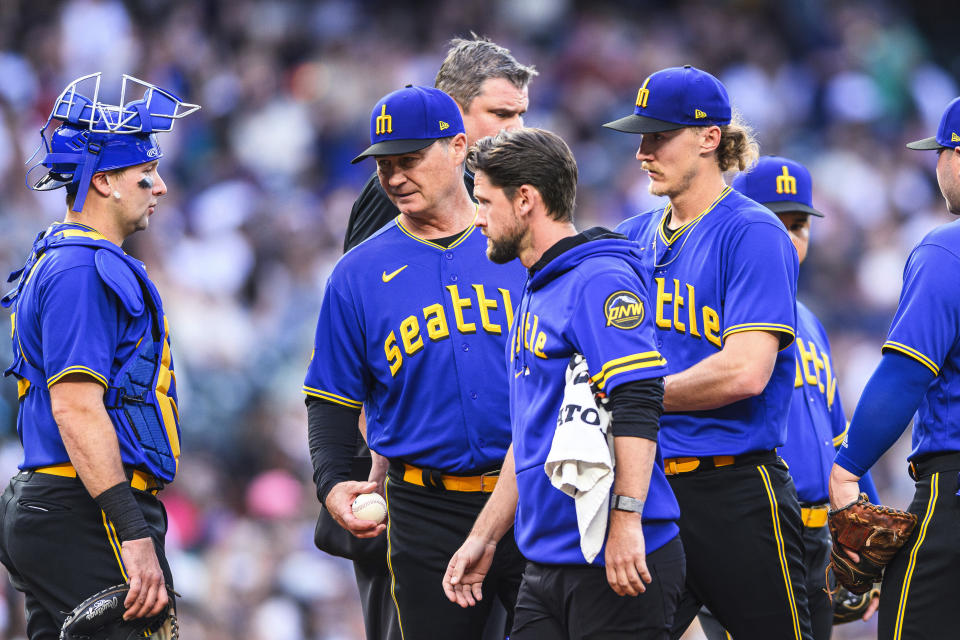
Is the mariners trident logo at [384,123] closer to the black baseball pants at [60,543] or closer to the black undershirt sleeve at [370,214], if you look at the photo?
the black undershirt sleeve at [370,214]

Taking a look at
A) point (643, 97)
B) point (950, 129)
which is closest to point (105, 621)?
point (643, 97)

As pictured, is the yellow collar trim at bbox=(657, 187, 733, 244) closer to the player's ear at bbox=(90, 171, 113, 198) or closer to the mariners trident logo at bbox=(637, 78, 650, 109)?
the mariners trident logo at bbox=(637, 78, 650, 109)

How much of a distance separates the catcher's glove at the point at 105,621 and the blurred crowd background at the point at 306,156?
3657mm

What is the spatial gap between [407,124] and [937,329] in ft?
6.26

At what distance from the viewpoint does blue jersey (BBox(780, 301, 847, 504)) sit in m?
5.25

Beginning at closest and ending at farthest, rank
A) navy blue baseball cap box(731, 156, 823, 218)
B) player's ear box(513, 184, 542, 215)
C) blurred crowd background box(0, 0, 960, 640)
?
player's ear box(513, 184, 542, 215), navy blue baseball cap box(731, 156, 823, 218), blurred crowd background box(0, 0, 960, 640)

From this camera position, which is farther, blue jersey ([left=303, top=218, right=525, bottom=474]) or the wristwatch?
blue jersey ([left=303, top=218, right=525, bottom=474])

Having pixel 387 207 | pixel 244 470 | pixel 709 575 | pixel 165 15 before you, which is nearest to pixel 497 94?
pixel 387 207

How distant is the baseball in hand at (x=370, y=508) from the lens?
4191mm

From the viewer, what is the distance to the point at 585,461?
137 inches

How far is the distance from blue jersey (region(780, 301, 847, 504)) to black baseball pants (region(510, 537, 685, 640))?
5.33 ft

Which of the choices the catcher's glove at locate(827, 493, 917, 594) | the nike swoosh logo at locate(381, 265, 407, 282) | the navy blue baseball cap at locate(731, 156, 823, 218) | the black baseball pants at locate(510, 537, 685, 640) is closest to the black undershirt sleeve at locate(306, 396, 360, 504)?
the nike swoosh logo at locate(381, 265, 407, 282)

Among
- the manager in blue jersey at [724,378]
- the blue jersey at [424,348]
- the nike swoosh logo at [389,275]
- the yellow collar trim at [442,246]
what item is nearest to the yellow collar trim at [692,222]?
the manager in blue jersey at [724,378]

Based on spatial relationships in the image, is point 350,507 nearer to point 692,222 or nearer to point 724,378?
point 724,378
